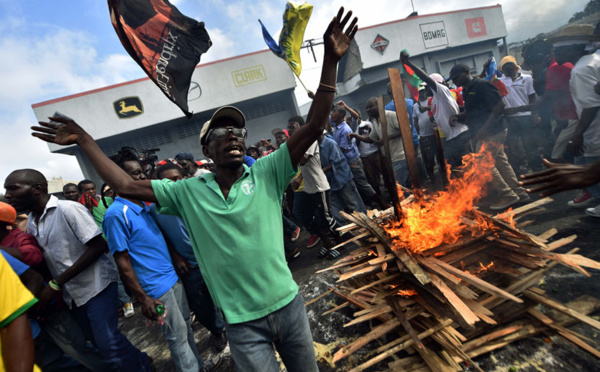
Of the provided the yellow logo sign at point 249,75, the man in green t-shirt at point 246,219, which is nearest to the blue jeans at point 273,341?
the man in green t-shirt at point 246,219

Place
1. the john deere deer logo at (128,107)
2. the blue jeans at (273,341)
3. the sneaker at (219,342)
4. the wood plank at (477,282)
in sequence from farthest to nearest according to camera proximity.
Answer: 1. the john deere deer logo at (128,107)
2. the sneaker at (219,342)
3. the wood plank at (477,282)
4. the blue jeans at (273,341)

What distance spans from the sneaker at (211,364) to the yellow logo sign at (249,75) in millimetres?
17020

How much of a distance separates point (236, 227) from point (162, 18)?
319cm

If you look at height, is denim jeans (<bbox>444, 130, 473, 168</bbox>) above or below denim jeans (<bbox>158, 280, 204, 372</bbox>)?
above

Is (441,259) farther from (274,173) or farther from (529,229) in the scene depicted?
(529,229)

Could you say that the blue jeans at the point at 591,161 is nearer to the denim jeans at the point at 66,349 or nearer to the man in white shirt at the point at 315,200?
the man in white shirt at the point at 315,200

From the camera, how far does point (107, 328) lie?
284 cm

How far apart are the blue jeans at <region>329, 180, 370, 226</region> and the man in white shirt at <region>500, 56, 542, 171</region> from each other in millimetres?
4542

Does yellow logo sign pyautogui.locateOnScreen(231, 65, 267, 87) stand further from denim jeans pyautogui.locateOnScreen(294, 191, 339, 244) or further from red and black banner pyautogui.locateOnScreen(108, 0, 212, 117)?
red and black banner pyautogui.locateOnScreen(108, 0, 212, 117)

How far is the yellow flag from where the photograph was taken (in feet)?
10.9

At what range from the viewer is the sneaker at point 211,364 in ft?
10.6

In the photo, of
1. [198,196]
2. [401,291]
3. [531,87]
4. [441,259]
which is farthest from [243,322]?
[531,87]

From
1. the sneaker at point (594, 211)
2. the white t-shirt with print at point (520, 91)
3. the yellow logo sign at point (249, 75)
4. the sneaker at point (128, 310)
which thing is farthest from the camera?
the yellow logo sign at point (249, 75)

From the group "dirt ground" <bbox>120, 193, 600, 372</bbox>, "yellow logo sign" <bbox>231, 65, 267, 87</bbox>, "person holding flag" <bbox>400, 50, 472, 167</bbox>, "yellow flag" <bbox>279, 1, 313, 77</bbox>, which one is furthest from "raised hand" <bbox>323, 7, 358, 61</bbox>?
"yellow logo sign" <bbox>231, 65, 267, 87</bbox>
